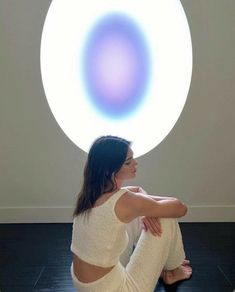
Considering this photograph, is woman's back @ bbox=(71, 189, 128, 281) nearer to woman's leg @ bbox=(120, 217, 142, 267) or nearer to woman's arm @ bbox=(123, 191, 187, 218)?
woman's arm @ bbox=(123, 191, 187, 218)

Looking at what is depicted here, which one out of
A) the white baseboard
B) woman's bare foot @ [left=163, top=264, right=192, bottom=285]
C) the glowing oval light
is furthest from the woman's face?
the white baseboard

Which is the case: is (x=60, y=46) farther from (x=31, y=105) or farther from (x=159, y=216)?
(x=159, y=216)

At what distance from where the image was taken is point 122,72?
83.5 inches

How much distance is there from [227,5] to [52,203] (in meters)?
1.69

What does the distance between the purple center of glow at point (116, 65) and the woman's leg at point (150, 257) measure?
97 centimetres

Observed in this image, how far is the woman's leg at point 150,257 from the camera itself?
1.31 meters

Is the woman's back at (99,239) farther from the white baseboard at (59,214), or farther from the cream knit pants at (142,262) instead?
the white baseboard at (59,214)

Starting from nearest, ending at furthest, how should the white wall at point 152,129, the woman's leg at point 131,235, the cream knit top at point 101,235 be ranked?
1. the cream knit top at point 101,235
2. the woman's leg at point 131,235
3. the white wall at point 152,129

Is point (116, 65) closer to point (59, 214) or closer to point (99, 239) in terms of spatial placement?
point (59, 214)

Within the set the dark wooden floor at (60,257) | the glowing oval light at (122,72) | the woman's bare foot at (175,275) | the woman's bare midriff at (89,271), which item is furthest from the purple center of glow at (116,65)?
the woman's bare midriff at (89,271)

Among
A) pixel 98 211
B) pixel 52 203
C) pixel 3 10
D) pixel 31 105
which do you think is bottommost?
pixel 52 203

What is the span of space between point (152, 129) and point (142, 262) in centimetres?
107

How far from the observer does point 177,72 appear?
2139 millimetres

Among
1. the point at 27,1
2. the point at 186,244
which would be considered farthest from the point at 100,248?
the point at 27,1
